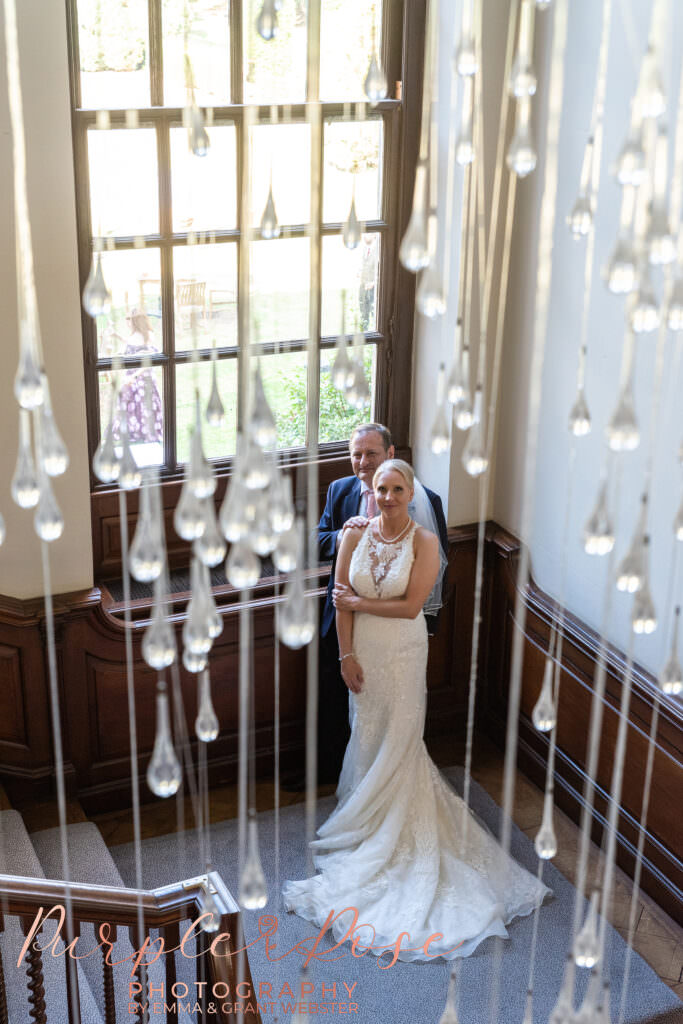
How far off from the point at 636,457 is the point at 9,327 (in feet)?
6.85

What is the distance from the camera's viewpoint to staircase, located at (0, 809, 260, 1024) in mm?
3064

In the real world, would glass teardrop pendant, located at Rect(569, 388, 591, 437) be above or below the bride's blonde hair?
above

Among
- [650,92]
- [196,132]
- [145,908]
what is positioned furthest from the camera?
[145,908]

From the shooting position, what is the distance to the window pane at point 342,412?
4844mm

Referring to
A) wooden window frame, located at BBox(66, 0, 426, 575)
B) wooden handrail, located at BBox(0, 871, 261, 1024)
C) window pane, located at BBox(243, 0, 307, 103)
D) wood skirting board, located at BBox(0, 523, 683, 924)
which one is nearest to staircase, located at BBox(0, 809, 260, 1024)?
wooden handrail, located at BBox(0, 871, 261, 1024)

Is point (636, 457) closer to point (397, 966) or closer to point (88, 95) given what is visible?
point (397, 966)

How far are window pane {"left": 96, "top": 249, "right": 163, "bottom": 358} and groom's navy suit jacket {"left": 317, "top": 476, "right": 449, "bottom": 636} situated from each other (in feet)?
2.75

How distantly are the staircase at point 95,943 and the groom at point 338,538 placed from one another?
35.6 inches

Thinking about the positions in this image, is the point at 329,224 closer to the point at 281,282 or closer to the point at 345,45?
the point at 281,282

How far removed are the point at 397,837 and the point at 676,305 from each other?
9.76ft

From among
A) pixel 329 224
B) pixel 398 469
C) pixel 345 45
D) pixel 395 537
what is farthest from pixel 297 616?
pixel 345 45

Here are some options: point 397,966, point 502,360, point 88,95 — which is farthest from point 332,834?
point 88,95

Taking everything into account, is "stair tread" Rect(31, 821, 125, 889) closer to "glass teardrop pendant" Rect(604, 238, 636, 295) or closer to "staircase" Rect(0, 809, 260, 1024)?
"staircase" Rect(0, 809, 260, 1024)

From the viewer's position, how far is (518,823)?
15.6ft
